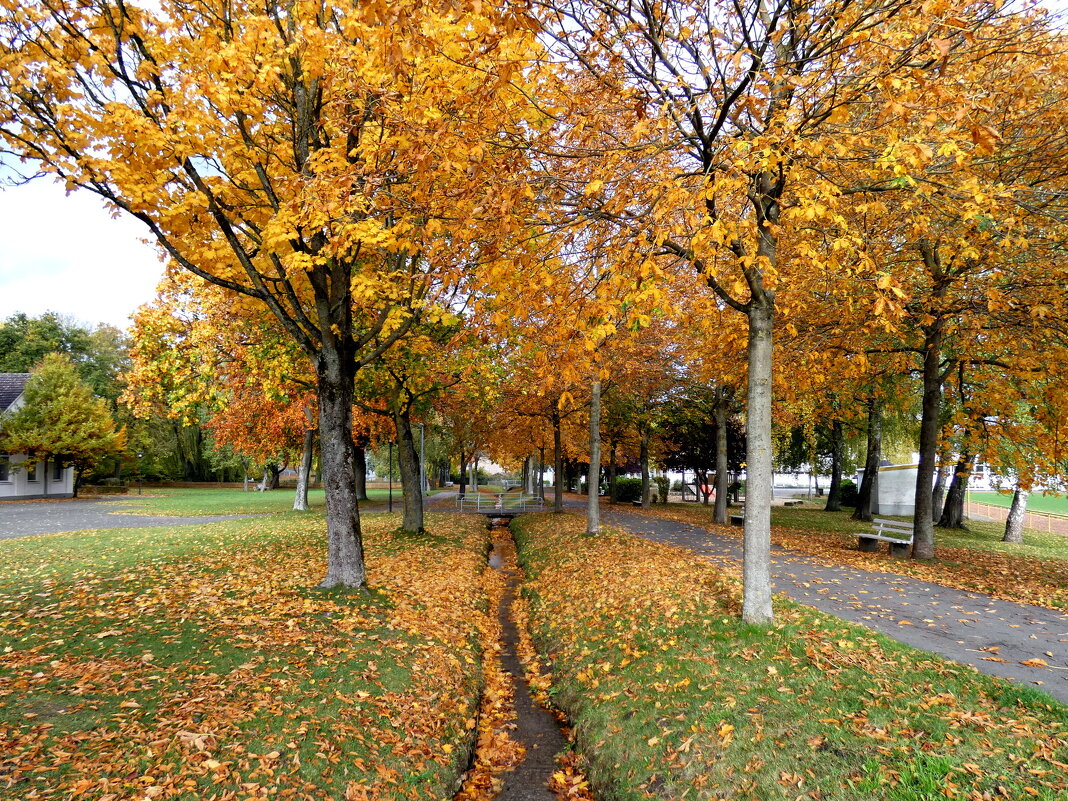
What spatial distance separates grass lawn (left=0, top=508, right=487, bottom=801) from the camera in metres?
4.12

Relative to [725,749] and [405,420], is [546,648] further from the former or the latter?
[405,420]

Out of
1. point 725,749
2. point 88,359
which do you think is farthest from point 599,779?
point 88,359

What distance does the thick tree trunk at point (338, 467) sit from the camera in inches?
336

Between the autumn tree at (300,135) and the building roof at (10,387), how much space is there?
3817 cm

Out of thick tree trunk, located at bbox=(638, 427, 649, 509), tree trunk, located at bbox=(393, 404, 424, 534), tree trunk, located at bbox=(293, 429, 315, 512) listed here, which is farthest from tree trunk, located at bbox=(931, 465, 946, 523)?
tree trunk, located at bbox=(293, 429, 315, 512)

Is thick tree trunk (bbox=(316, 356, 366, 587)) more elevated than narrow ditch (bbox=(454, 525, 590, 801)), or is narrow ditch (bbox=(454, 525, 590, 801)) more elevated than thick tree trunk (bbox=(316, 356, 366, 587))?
thick tree trunk (bbox=(316, 356, 366, 587))

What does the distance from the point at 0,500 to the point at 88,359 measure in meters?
22.6

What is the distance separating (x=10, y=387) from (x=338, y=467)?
42530 mm

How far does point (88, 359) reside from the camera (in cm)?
5103

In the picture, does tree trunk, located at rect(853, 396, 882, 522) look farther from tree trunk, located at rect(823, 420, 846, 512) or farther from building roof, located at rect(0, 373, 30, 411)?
building roof, located at rect(0, 373, 30, 411)

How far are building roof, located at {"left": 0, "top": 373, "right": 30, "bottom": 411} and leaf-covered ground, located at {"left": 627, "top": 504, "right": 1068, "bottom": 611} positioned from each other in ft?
140

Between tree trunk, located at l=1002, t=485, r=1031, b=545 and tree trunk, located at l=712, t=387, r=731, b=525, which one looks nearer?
tree trunk, located at l=1002, t=485, r=1031, b=545

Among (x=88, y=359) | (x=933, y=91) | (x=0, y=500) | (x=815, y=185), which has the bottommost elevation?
(x=0, y=500)

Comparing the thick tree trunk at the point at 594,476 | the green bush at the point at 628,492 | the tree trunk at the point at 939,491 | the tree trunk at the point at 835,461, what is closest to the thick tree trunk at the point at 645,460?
the thick tree trunk at the point at 594,476
